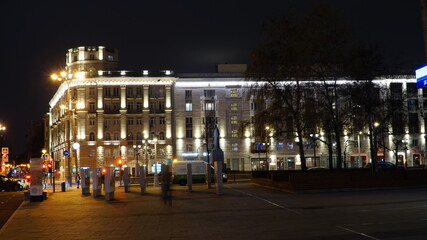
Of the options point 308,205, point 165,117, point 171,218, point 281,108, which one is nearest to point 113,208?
point 171,218

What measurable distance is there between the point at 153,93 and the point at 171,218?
253 ft

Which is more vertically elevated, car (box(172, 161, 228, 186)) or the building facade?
the building facade

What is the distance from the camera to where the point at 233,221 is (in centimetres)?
1877

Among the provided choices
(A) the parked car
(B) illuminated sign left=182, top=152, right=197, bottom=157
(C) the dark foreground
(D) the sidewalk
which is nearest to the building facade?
(B) illuminated sign left=182, top=152, right=197, bottom=157

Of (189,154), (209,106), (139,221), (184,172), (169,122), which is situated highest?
(209,106)

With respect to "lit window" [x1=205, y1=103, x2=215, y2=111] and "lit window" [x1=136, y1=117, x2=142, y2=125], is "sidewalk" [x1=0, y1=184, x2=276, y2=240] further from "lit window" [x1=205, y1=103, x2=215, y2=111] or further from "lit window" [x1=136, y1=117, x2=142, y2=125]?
"lit window" [x1=136, y1=117, x2=142, y2=125]

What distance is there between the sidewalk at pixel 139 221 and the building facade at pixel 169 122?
220 ft

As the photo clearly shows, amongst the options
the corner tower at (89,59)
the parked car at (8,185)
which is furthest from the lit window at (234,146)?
the parked car at (8,185)

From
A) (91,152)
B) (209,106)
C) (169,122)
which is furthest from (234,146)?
(91,152)

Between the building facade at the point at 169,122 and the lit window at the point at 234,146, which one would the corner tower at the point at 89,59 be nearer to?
the building facade at the point at 169,122

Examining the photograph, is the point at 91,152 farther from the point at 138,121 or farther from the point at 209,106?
the point at 209,106

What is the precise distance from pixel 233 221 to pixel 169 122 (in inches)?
3033

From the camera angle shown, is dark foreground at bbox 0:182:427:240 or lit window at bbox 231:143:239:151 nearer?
dark foreground at bbox 0:182:427:240

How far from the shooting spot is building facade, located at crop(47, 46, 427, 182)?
309ft
